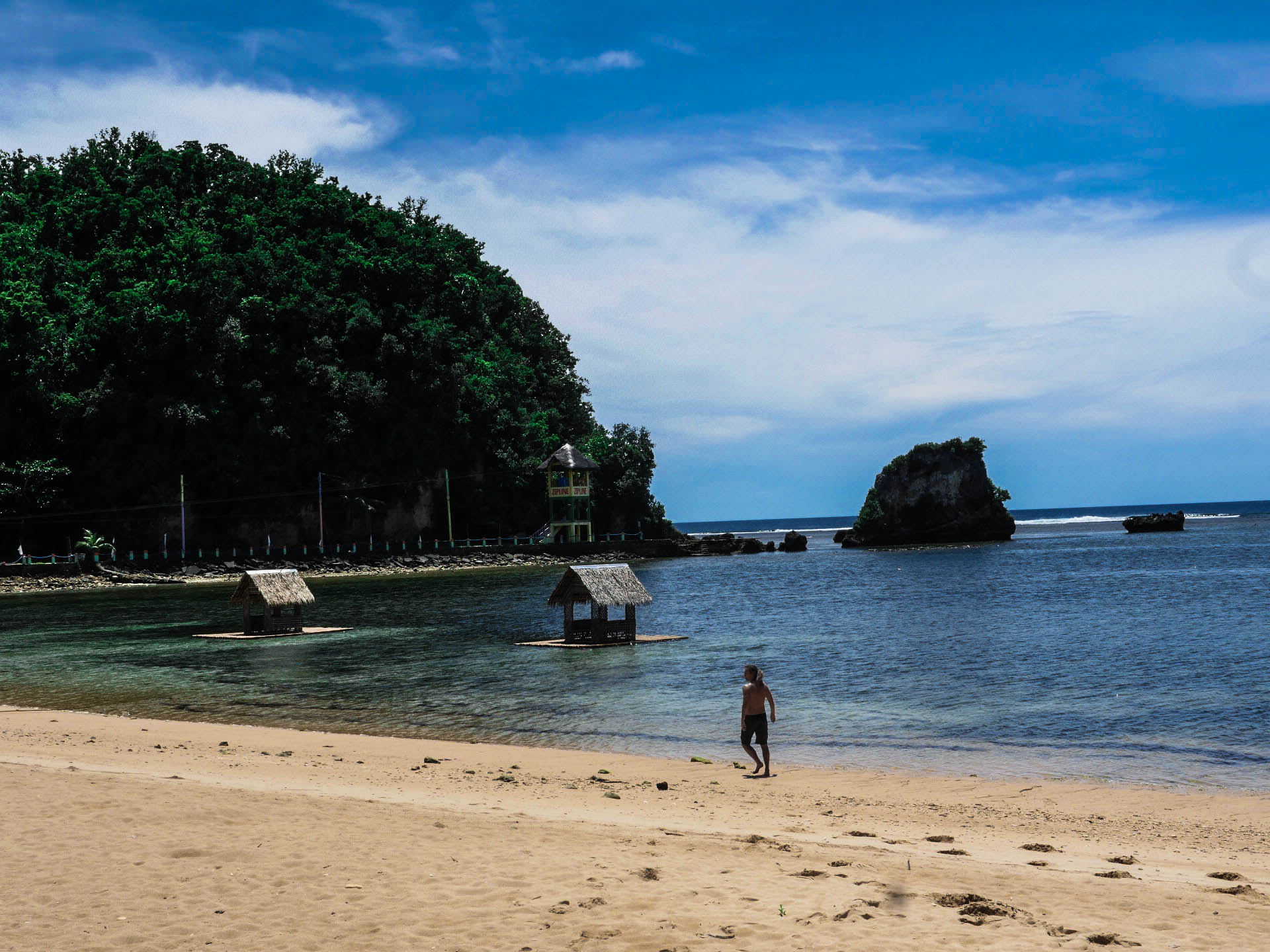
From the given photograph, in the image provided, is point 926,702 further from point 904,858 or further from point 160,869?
point 160,869

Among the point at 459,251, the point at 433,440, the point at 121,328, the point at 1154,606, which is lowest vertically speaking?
the point at 1154,606

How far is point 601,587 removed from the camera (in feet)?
94.4

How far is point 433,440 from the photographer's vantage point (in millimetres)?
83688

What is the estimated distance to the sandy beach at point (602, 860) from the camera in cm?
764

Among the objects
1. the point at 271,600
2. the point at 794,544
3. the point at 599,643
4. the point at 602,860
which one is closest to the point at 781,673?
the point at 599,643

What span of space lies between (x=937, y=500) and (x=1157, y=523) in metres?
41.2

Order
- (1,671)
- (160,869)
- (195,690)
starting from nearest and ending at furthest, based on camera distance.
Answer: (160,869), (195,690), (1,671)

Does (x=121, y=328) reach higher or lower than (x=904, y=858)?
higher

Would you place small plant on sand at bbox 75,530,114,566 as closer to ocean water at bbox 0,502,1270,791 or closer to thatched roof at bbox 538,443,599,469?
ocean water at bbox 0,502,1270,791

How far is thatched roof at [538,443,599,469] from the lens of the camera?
85938mm

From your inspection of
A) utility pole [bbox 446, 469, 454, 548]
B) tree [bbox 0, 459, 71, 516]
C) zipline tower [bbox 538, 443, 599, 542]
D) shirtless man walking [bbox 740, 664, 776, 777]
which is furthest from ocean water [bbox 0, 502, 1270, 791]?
zipline tower [bbox 538, 443, 599, 542]

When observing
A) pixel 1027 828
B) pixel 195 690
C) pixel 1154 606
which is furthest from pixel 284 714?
pixel 1154 606

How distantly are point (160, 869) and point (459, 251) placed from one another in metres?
95.4

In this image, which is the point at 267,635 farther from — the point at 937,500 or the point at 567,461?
the point at 937,500
